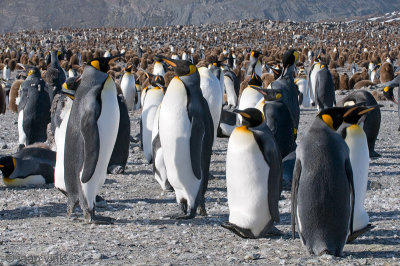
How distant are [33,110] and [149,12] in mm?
137092

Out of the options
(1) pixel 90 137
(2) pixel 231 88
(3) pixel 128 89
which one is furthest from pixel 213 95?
(3) pixel 128 89

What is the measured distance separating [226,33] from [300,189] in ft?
190

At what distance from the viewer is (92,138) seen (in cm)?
502

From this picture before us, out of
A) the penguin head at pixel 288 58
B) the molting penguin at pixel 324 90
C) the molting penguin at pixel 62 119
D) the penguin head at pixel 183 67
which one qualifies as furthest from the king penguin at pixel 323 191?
the molting penguin at pixel 324 90

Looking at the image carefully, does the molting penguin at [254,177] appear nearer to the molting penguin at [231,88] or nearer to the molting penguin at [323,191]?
the molting penguin at [323,191]

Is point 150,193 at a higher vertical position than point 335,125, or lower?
lower

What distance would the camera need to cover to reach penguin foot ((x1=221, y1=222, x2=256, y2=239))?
4.53 meters

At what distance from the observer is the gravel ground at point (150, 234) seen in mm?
4059

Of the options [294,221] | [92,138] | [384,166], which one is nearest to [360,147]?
[294,221]

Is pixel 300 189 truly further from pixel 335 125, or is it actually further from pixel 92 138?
pixel 92 138

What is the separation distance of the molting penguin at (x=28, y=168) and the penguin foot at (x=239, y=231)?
293 centimetres

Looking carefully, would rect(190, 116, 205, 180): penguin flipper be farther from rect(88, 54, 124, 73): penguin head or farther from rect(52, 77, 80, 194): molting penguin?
rect(52, 77, 80, 194): molting penguin

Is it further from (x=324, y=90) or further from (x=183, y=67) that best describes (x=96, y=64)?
(x=324, y=90)

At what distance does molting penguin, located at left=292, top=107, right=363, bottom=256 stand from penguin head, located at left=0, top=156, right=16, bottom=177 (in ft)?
12.0
